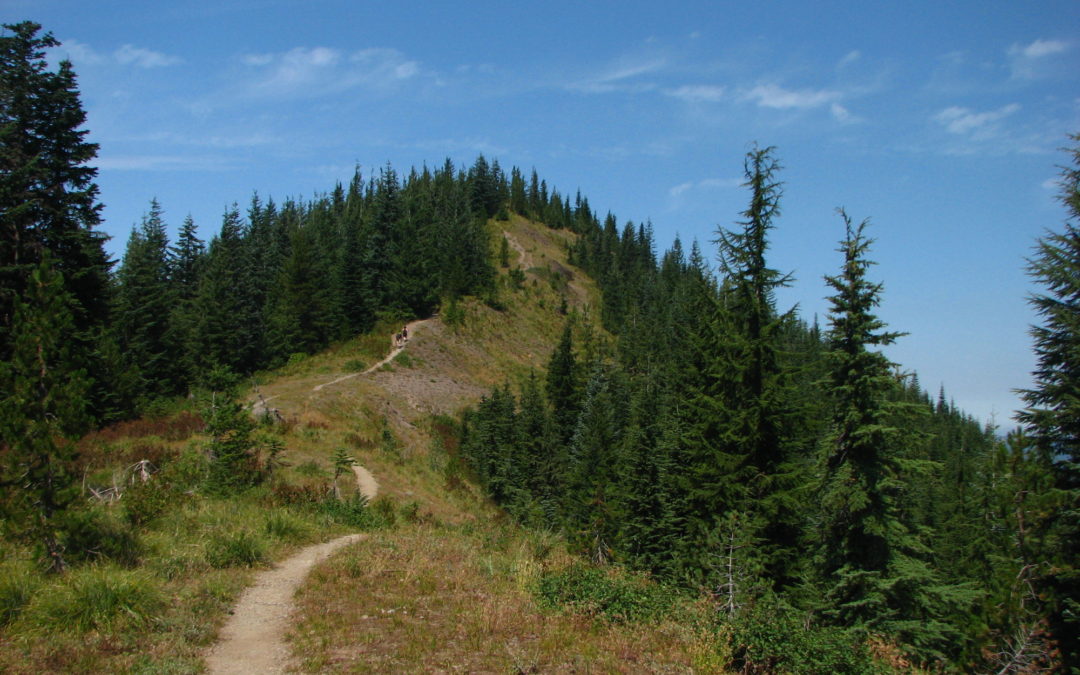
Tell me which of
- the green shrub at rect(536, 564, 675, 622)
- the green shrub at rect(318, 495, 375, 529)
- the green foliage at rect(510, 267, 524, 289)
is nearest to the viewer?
the green shrub at rect(536, 564, 675, 622)

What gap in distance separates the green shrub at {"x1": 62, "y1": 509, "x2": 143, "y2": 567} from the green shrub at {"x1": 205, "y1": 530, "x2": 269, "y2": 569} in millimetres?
1155

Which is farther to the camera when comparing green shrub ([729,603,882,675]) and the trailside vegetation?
the trailside vegetation

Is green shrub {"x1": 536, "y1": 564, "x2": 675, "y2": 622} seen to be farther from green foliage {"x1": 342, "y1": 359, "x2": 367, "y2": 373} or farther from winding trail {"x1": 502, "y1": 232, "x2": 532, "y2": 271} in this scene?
winding trail {"x1": 502, "y1": 232, "x2": 532, "y2": 271}

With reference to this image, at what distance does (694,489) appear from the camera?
17.8 metres

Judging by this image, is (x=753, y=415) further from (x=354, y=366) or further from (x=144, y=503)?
(x=354, y=366)

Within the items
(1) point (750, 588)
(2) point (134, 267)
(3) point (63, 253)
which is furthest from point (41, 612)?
(2) point (134, 267)

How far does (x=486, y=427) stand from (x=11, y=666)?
37059mm

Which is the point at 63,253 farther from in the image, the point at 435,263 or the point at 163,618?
the point at 435,263

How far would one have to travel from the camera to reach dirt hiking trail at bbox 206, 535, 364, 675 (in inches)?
270

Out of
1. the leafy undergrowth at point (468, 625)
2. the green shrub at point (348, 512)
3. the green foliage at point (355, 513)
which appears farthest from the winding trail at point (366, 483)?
the leafy undergrowth at point (468, 625)

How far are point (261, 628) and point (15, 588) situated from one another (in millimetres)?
3001

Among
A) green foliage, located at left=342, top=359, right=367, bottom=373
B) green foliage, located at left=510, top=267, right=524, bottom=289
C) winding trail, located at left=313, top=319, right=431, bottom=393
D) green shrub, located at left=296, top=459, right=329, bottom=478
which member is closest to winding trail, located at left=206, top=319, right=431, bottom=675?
green shrub, located at left=296, top=459, right=329, bottom=478

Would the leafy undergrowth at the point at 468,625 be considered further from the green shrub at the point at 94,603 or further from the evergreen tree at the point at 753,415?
the evergreen tree at the point at 753,415

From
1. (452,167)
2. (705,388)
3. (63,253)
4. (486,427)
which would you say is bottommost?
(486,427)
